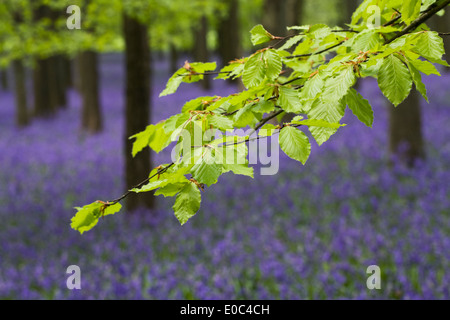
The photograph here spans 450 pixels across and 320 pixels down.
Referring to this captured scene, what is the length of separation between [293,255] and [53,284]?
114 inches

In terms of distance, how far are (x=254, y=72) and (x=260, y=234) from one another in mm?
4843

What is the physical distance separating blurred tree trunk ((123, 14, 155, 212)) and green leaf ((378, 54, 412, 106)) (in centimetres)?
551

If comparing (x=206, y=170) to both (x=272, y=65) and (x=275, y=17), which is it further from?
(x=275, y=17)

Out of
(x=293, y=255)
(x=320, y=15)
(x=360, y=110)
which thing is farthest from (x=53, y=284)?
(x=320, y=15)

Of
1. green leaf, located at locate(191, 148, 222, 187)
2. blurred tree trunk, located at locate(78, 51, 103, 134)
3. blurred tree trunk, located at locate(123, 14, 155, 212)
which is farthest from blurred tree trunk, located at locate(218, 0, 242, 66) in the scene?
green leaf, located at locate(191, 148, 222, 187)

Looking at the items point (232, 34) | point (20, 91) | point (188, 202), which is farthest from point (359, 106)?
point (232, 34)

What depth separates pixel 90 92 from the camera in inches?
601

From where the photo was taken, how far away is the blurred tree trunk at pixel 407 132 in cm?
797

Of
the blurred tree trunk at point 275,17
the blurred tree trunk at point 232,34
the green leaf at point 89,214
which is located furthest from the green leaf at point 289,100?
the blurred tree trunk at point 232,34

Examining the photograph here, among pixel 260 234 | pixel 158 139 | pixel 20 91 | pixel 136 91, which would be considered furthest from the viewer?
pixel 20 91

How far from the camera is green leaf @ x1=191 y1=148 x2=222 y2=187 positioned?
1495 millimetres
